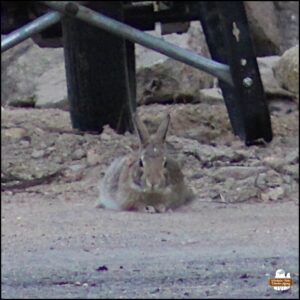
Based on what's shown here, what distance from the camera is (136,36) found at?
538 centimetres

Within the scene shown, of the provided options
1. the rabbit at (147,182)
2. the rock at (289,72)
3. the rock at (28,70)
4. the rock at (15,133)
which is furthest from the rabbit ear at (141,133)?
the rock at (28,70)

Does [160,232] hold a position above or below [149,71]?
below

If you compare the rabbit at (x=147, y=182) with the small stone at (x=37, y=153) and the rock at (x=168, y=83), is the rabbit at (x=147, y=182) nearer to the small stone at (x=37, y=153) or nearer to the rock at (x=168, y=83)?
the small stone at (x=37, y=153)

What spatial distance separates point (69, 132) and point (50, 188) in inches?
26.8

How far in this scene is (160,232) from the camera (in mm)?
4398

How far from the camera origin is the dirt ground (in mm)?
3525

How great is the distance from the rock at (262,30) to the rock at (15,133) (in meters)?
2.89

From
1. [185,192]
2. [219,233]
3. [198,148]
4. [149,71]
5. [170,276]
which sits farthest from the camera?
[149,71]

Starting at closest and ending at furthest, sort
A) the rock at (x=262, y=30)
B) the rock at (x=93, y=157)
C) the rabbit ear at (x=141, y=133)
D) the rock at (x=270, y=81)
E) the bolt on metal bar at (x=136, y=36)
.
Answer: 1. the bolt on metal bar at (x=136, y=36)
2. the rabbit ear at (x=141, y=133)
3. the rock at (x=93, y=157)
4. the rock at (x=270, y=81)
5. the rock at (x=262, y=30)

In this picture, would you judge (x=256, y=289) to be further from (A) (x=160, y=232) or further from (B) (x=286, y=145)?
(B) (x=286, y=145)

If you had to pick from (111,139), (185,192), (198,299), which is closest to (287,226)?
(185,192)

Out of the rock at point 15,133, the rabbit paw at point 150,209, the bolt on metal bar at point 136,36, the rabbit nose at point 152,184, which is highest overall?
the bolt on metal bar at point 136,36

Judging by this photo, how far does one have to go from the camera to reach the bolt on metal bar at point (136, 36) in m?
5.18

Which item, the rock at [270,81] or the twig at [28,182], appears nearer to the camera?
the twig at [28,182]
